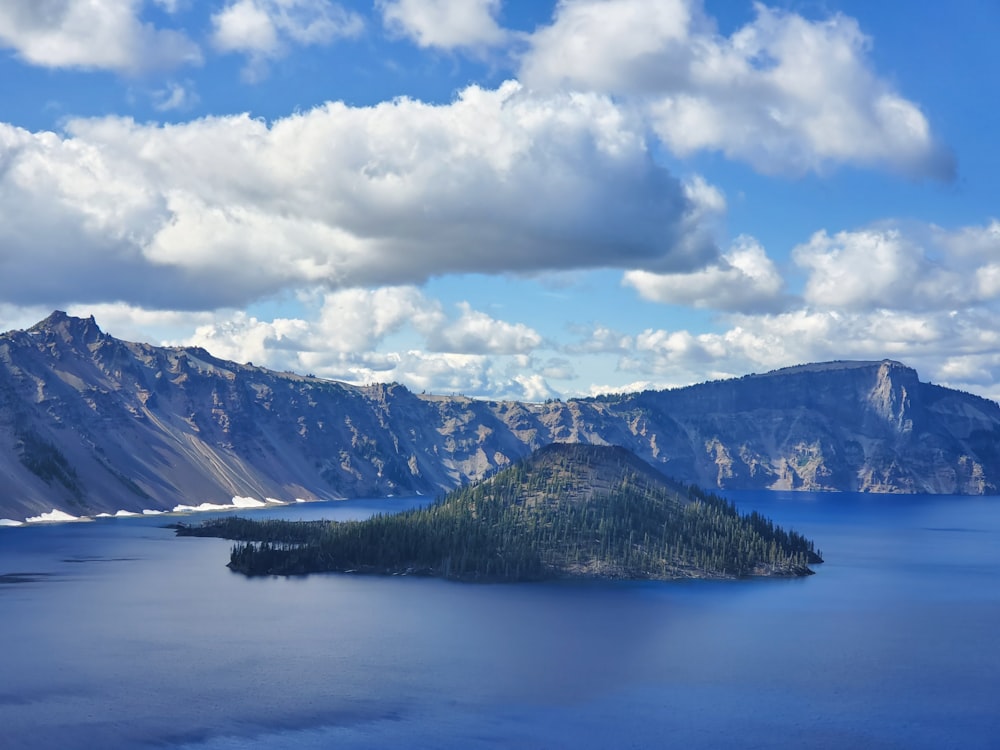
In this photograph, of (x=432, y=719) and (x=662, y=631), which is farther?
(x=662, y=631)

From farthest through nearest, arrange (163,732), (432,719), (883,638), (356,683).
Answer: (883,638)
(356,683)
(432,719)
(163,732)

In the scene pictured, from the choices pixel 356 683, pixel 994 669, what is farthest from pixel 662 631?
pixel 356 683

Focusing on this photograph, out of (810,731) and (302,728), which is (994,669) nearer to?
(810,731)

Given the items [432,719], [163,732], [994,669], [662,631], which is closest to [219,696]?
[163,732]

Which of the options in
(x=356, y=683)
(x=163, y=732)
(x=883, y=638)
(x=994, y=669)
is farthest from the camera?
(x=883, y=638)

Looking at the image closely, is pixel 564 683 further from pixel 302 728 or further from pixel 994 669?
pixel 994 669

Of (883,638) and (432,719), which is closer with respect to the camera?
(432,719)

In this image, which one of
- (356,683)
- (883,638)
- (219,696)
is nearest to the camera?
(219,696)

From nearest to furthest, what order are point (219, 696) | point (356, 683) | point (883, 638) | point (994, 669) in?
point (219, 696) < point (356, 683) < point (994, 669) < point (883, 638)
